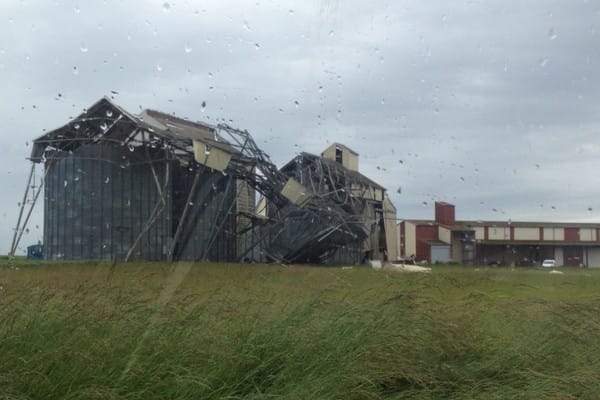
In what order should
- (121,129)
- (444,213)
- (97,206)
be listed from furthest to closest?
1. (97,206)
2. (121,129)
3. (444,213)

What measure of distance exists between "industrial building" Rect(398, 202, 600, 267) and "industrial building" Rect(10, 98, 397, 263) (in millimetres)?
6612

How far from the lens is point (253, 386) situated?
6.58 metres

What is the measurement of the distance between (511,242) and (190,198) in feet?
74.5

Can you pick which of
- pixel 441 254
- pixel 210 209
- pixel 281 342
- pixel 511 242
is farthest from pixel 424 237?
pixel 210 209

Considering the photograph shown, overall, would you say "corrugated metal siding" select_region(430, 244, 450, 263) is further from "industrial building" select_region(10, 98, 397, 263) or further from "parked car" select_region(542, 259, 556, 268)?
"industrial building" select_region(10, 98, 397, 263)

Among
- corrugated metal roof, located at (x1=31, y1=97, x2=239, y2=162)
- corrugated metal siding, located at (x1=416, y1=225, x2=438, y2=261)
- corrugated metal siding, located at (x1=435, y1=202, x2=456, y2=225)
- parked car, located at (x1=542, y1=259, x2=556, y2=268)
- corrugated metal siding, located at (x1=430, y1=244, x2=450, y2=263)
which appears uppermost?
corrugated metal roof, located at (x1=31, y1=97, x2=239, y2=162)

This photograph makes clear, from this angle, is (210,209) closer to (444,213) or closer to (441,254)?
(441,254)

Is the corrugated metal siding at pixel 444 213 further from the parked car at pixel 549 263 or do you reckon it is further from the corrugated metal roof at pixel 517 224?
the parked car at pixel 549 263

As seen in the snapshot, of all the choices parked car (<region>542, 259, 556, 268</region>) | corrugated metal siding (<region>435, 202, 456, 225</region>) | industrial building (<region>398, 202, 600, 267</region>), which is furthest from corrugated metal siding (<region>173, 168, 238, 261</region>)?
parked car (<region>542, 259, 556, 268</region>)

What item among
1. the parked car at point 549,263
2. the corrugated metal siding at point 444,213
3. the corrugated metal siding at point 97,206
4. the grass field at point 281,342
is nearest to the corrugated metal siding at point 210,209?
the corrugated metal siding at point 97,206

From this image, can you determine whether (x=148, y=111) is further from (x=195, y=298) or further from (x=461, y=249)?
(x=195, y=298)

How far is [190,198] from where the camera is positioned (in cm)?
4050

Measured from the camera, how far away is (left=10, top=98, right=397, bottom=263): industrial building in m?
33.7

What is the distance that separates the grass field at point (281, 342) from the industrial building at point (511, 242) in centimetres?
917
